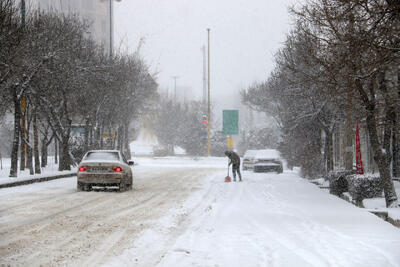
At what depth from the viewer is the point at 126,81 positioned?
40.0 m

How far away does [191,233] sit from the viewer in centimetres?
1010

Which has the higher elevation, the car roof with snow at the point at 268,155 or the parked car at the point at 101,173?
the car roof with snow at the point at 268,155

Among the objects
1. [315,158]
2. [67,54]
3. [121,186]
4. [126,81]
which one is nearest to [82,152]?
[126,81]

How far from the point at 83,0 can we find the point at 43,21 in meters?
68.9

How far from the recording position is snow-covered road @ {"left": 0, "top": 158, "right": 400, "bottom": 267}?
7.79 meters

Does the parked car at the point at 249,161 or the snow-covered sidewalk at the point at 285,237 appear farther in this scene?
the parked car at the point at 249,161

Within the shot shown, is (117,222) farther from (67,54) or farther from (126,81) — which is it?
(126,81)

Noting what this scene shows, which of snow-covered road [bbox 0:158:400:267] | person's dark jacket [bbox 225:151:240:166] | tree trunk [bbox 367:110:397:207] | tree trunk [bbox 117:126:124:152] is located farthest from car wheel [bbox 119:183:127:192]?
tree trunk [bbox 117:126:124:152]

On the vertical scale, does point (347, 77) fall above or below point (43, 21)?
below

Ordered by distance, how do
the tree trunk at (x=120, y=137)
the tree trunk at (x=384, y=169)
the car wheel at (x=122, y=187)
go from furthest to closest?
the tree trunk at (x=120, y=137)
the car wheel at (x=122, y=187)
the tree trunk at (x=384, y=169)

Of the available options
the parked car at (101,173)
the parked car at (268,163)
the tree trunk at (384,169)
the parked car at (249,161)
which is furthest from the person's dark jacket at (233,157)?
the parked car at (249,161)

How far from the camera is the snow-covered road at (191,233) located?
25.6ft

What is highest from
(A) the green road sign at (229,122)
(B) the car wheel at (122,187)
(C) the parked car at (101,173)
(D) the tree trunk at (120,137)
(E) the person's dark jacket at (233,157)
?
(A) the green road sign at (229,122)

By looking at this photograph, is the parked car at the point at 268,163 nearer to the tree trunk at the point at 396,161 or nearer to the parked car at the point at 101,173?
the tree trunk at the point at 396,161
